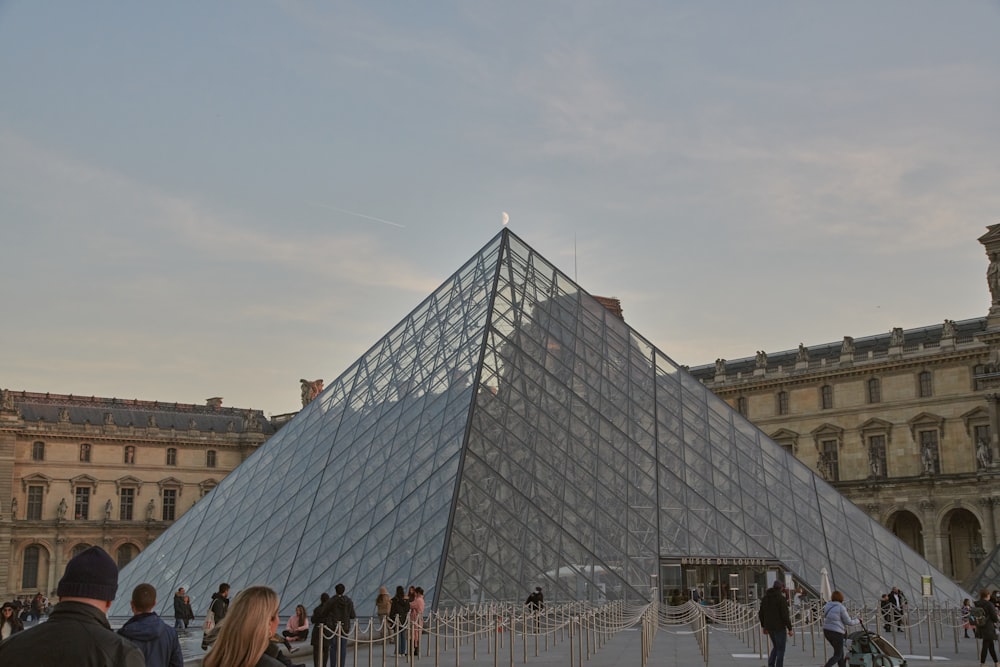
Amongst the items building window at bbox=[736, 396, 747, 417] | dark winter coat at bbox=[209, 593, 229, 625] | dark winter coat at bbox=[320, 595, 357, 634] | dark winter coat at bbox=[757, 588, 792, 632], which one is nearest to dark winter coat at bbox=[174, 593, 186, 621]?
dark winter coat at bbox=[209, 593, 229, 625]

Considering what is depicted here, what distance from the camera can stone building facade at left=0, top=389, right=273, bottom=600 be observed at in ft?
209

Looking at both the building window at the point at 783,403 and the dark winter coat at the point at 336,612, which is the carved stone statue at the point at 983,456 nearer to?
the building window at the point at 783,403

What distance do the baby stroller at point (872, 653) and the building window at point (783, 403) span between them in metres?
50.4

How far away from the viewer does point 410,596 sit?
1703 centimetres

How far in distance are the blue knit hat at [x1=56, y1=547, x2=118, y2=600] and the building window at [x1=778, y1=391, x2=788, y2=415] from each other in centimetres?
5935

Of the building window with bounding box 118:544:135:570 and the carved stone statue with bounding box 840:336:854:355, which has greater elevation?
the carved stone statue with bounding box 840:336:854:355

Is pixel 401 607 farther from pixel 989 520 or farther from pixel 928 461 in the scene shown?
pixel 928 461

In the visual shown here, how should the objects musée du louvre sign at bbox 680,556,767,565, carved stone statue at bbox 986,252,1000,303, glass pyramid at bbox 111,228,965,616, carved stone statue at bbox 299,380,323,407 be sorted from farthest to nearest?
carved stone statue at bbox 299,380,323,407 → carved stone statue at bbox 986,252,1000,303 → musée du louvre sign at bbox 680,556,767,565 → glass pyramid at bbox 111,228,965,616

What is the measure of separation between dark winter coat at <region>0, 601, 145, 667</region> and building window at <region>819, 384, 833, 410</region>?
5818 cm

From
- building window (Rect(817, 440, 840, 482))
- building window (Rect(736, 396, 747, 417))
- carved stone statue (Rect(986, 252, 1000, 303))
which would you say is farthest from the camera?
building window (Rect(736, 396, 747, 417))

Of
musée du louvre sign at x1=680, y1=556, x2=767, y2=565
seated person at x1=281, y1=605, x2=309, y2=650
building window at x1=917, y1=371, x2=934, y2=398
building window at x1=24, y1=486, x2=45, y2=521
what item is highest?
building window at x1=917, y1=371, x2=934, y2=398

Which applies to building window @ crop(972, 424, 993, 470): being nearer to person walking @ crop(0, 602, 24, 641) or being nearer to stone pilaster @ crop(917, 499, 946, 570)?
A: stone pilaster @ crop(917, 499, 946, 570)

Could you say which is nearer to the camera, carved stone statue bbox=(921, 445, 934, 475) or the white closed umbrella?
the white closed umbrella

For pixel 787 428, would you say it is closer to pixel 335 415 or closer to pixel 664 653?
pixel 335 415
